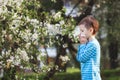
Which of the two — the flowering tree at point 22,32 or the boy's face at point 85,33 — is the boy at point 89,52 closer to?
the boy's face at point 85,33

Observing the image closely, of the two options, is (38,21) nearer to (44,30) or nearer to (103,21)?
(44,30)

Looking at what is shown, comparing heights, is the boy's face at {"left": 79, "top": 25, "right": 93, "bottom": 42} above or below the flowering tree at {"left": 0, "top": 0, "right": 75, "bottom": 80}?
below

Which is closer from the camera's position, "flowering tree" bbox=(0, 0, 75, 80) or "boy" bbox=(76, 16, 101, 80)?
"boy" bbox=(76, 16, 101, 80)

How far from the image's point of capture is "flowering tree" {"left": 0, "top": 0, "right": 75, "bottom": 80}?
754 cm

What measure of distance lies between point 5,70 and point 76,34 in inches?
54.7

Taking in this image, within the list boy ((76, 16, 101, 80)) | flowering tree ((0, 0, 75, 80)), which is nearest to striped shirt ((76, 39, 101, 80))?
boy ((76, 16, 101, 80))

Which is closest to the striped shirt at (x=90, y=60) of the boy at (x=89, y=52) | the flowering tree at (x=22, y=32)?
the boy at (x=89, y=52)

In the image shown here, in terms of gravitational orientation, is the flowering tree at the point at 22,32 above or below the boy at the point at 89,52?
above

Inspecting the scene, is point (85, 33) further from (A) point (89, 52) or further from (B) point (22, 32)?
(B) point (22, 32)

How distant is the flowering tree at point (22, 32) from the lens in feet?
24.7

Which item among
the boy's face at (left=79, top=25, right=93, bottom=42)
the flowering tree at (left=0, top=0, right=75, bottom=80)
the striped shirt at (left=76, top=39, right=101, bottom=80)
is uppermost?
the flowering tree at (left=0, top=0, right=75, bottom=80)

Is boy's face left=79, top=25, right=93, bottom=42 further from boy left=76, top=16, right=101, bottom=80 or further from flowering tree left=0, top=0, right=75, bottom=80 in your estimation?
flowering tree left=0, top=0, right=75, bottom=80

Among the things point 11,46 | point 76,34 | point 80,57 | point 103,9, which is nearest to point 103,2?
point 103,9

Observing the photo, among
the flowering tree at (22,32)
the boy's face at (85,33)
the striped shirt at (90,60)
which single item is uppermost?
the flowering tree at (22,32)
